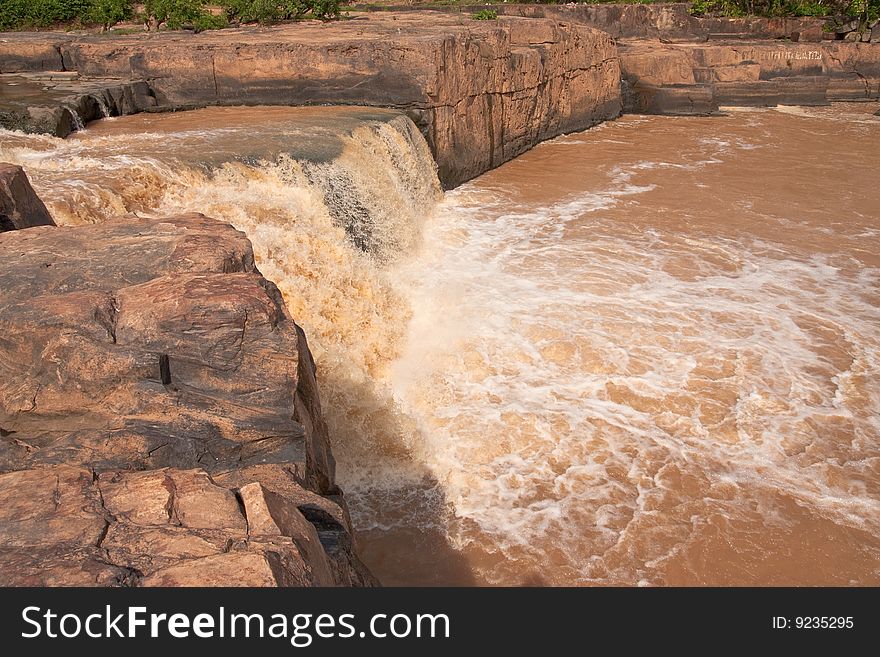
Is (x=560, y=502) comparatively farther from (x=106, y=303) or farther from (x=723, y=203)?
(x=723, y=203)

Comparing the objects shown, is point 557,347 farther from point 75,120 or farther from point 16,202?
point 75,120

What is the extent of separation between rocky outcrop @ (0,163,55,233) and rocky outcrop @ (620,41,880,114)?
13.4 metres

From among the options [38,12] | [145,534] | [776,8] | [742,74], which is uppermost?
[38,12]

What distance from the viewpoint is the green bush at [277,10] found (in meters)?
13.4

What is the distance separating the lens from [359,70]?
10.1m

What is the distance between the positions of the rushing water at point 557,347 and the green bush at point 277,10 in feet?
15.7

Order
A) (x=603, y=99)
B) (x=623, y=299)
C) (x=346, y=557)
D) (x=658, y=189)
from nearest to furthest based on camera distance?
(x=346, y=557) → (x=623, y=299) → (x=658, y=189) → (x=603, y=99)

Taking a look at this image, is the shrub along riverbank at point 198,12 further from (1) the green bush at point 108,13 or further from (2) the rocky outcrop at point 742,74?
(2) the rocky outcrop at point 742,74

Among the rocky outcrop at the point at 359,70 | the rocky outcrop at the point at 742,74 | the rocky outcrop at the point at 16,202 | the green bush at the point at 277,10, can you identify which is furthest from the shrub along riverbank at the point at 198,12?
the rocky outcrop at the point at 16,202

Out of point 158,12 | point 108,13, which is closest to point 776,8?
point 158,12

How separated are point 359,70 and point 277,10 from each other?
455cm

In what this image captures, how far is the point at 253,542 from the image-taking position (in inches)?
90.5

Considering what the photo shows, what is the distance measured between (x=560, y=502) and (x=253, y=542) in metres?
2.84

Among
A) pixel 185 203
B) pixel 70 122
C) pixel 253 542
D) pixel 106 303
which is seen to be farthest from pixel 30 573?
pixel 70 122
